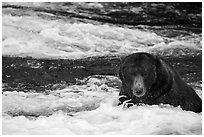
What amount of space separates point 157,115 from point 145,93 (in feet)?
0.94

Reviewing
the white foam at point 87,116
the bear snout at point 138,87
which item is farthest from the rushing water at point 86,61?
the bear snout at point 138,87

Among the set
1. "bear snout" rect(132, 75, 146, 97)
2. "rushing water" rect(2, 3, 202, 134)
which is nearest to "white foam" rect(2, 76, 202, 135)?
"rushing water" rect(2, 3, 202, 134)

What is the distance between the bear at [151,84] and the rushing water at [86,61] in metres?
0.10

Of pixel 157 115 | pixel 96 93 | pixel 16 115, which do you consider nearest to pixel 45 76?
pixel 96 93

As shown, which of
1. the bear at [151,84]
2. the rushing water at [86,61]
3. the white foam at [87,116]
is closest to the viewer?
the white foam at [87,116]

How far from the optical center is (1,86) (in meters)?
6.46

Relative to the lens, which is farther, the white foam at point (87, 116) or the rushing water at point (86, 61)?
the rushing water at point (86, 61)

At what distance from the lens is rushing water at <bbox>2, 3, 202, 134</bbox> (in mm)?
5133

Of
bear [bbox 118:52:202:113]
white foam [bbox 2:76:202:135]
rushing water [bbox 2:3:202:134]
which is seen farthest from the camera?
bear [bbox 118:52:202:113]

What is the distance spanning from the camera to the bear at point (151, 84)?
5250mm

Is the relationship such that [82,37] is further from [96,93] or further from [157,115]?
[157,115]

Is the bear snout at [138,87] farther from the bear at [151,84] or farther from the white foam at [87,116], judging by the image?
the white foam at [87,116]

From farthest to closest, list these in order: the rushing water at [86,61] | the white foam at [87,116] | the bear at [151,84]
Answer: the bear at [151,84]
the rushing water at [86,61]
the white foam at [87,116]

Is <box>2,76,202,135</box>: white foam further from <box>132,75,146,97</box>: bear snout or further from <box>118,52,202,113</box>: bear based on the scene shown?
<box>132,75,146,97</box>: bear snout
